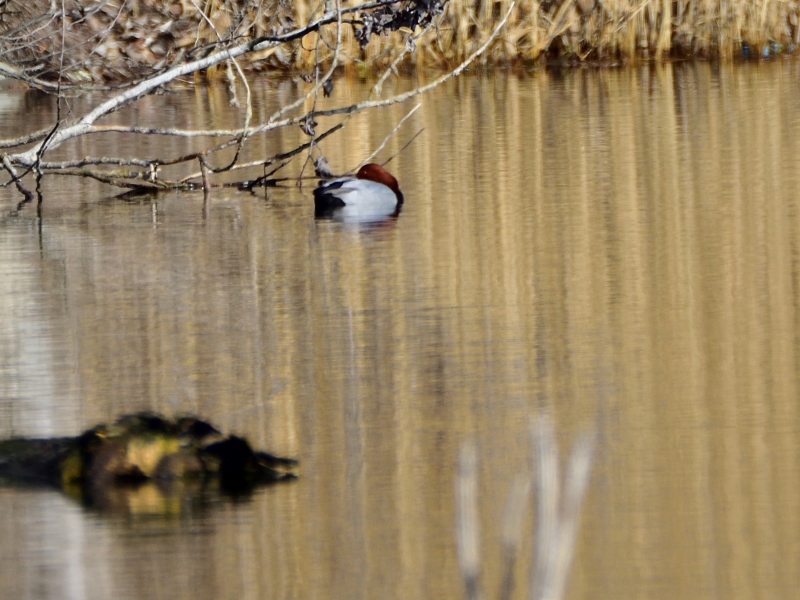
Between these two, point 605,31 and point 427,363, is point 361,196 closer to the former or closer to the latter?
point 427,363

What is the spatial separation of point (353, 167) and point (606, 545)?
6.43 m

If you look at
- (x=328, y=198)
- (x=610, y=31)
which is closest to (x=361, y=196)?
(x=328, y=198)

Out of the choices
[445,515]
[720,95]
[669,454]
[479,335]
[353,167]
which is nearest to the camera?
[445,515]

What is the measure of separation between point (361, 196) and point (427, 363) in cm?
319

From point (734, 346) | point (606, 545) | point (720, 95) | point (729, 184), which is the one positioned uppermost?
point (720, 95)

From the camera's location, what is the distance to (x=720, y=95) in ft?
40.6

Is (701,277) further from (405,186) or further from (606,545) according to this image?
(405,186)

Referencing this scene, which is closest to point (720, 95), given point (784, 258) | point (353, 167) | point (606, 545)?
point (353, 167)

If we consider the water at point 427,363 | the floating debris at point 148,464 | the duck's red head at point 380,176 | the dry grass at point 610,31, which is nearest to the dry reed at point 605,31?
the dry grass at point 610,31

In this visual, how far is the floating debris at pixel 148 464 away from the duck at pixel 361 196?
3769 millimetres

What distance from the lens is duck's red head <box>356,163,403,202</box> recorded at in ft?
24.8

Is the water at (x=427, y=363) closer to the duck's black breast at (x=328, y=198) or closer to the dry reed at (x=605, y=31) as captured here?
the duck's black breast at (x=328, y=198)

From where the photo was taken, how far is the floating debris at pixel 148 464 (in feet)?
10.8

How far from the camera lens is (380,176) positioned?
7613 millimetres
